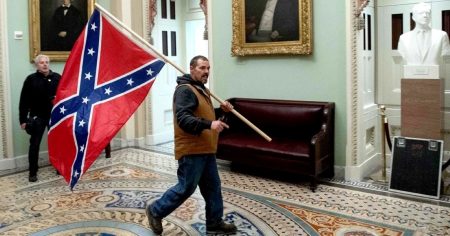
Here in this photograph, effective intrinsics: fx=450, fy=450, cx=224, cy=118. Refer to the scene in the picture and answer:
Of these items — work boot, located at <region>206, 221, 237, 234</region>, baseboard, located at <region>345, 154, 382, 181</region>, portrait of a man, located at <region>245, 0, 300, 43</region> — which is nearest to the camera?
work boot, located at <region>206, 221, 237, 234</region>

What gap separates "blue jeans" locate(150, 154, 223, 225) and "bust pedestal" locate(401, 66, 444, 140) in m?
2.53

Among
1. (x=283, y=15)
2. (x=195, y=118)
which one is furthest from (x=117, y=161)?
(x=195, y=118)

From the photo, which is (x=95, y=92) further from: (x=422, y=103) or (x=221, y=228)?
(x=422, y=103)

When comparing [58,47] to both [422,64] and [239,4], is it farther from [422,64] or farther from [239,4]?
[422,64]

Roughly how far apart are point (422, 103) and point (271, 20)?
218 cm

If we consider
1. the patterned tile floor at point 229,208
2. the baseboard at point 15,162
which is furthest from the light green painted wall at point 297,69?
the baseboard at point 15,162

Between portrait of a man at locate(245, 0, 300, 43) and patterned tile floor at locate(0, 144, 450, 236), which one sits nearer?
patterned tile floor at locate(0, 144, 450, 236)

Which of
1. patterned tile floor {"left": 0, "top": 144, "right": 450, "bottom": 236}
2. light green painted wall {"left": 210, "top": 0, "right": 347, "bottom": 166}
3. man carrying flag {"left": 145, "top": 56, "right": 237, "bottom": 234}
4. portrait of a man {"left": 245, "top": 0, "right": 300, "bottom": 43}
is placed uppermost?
portrait of a man {"left": 245, "top": 0, "right": 300, "bottom": 43}

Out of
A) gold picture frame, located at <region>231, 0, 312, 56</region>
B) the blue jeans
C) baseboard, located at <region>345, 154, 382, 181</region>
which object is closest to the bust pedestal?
baseboard, located at <region>345, 154, 382, 181</region>

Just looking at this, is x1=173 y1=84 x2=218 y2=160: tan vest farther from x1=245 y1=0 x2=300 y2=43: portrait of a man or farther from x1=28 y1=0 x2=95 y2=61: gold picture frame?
x1=28 y1=0 x2=95 y2=61: gold picture frame

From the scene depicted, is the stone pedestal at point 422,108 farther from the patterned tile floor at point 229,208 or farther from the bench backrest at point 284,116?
the bench backrest at point 284,116

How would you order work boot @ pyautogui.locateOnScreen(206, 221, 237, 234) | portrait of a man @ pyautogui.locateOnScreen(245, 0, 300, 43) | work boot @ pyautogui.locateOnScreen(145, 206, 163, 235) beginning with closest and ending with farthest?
1. work boot @ pyautogui.locateOnScreen(145, 206, 163, 235)
2. work boot @ pyautogui.locateOnScreen(206, 221, 237, 234)
3. portrait of a man @ pyautogui.locateOnScreen(245, 0, 300, 43)

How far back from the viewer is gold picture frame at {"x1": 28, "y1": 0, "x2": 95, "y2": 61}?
6.52 m

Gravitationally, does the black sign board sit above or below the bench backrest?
below
